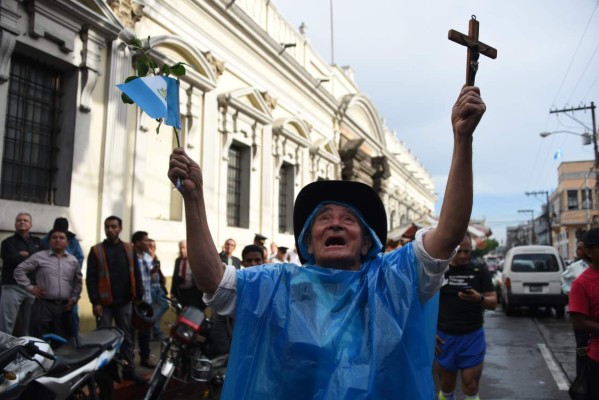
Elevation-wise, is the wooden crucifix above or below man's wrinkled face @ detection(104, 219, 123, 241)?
above

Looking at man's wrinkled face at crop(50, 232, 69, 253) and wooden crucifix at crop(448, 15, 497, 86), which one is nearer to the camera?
wooden crucifix at crop(448, 15, 497, 86)

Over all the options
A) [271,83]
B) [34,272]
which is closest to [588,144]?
[271,83]

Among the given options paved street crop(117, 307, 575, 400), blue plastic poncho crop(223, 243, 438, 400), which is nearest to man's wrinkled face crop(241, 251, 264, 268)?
paved street crop(117, 307, 575, 400)

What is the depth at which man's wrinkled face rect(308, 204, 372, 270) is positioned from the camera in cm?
Result: 227

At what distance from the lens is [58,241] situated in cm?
599

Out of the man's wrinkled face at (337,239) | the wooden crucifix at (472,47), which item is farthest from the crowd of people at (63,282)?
the wooden crucifix at (472,47)

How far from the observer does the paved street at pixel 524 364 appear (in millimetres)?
6520

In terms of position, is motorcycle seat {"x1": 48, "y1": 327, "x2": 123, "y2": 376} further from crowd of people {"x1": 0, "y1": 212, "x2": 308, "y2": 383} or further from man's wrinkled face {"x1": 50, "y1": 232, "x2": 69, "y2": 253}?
man's wrinkled face {"x1": 50, "y1": 232, "x2": 69, "y2": 253}

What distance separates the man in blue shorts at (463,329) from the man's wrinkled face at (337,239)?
8.44 feet

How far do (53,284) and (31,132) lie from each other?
9.84 feet

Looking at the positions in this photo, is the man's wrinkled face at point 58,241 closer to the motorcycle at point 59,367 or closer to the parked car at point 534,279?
the motorcycle at point 59,367

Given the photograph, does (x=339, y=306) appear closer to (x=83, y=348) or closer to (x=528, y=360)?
(x=83, y=348)

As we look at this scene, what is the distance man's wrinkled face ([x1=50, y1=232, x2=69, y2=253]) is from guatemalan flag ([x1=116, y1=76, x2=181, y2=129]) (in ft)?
14.4

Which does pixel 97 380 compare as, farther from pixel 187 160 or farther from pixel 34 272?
pixel 187 160
